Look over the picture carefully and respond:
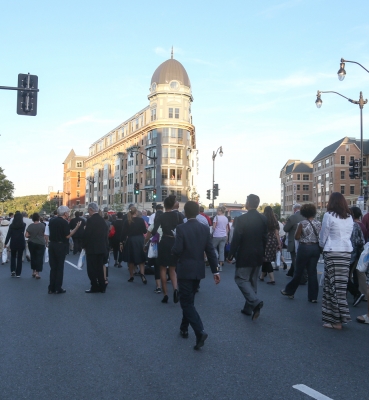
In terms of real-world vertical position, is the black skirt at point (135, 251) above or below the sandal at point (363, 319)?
above

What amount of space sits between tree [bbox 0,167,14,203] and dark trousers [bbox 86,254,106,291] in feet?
326

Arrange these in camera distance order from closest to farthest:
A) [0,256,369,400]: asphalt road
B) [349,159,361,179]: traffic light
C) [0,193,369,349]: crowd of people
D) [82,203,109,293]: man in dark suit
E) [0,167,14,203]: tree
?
[0,256,369,400]: asphalt road, [0,193,369,349]: crowd of people, [82,203,109,293]: man in dark suit, [349,159,361,179]: traffic light, [0,167,14,203]: tree

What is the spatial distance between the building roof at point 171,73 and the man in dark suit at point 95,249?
202 feet

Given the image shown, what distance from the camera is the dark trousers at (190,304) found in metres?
6.14

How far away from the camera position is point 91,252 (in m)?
10.7

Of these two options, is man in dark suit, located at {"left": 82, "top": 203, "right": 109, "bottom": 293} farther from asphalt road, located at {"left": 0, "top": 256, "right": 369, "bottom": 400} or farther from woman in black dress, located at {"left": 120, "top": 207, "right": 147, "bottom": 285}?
A: woman in black dress, located at {"left": 120, "top": 207, "right": 147, "bottom": 285}

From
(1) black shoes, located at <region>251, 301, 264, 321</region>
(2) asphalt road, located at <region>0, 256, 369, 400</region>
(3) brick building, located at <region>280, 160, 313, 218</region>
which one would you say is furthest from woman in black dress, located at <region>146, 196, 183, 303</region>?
(3) brick building, located at <region>280, 160, 313, 218</region>

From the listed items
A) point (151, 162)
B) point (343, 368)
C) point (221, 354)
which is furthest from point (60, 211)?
point (151, 162)

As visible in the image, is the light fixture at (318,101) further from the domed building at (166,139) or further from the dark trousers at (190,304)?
the domed building at (166,139)

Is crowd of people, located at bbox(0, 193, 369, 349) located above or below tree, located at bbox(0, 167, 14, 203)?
below

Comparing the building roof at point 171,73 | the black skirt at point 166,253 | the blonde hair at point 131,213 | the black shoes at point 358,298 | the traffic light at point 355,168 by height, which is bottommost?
the black shoes at point 358,298

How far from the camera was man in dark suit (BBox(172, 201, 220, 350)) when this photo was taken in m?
6.35

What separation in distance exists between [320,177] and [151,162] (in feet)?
156

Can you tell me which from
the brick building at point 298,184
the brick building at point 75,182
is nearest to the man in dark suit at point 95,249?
the brick building at point 298,184
